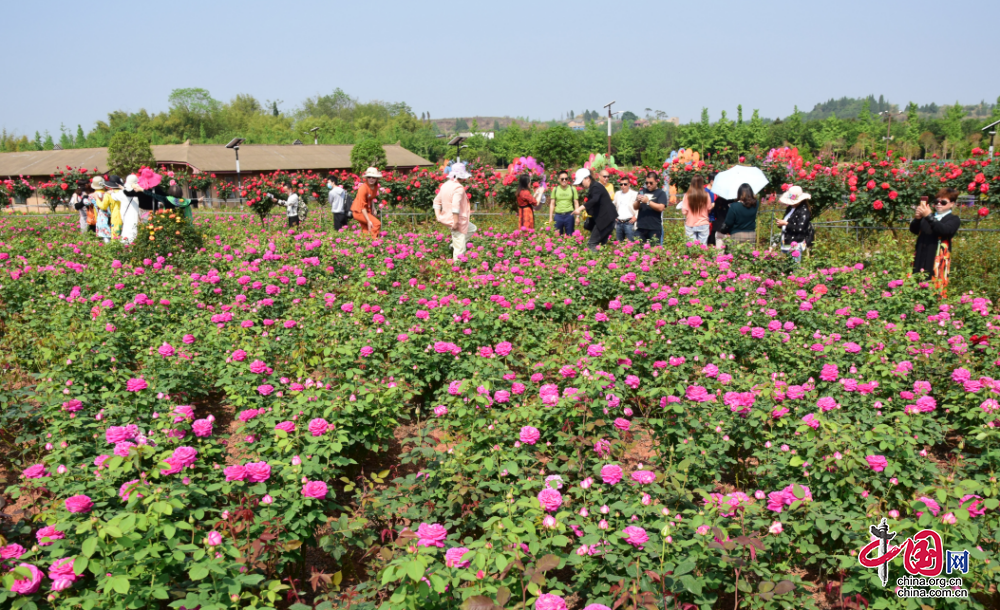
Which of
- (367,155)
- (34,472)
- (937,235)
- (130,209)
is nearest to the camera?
(34,472)

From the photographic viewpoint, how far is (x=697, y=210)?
26.7 ft

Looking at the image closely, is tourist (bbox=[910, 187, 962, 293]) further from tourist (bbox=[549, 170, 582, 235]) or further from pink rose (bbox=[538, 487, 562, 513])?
pink rose (bbox=[538, 487, 562, 513])

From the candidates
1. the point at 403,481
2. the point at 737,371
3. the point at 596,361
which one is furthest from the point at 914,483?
the point at 403,481

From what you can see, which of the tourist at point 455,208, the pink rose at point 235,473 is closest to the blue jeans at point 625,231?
the tourist at point 455,208

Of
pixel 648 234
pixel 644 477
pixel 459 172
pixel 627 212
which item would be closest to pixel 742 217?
pixel 648 234

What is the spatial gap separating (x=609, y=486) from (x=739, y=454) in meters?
1.10

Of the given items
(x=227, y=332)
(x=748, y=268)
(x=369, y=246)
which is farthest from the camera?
(x=369, y=246)

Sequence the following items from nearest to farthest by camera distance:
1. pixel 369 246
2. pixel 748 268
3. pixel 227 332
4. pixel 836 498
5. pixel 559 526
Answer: pixel 559 526 → pixel 836 498 → pixel 227 332 → pixel 748 268 → pixel 369 246

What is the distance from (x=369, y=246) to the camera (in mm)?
7633

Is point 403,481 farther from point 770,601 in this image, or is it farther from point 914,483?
point 914,483

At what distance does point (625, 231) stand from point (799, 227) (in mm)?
2386

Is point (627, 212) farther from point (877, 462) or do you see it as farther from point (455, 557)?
point (455, 557)

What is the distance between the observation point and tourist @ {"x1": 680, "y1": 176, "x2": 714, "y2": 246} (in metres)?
8.08
